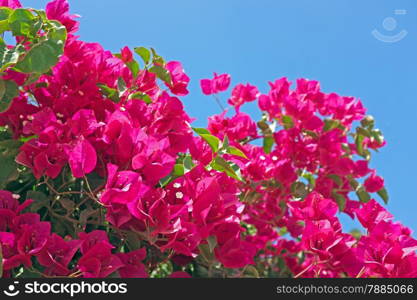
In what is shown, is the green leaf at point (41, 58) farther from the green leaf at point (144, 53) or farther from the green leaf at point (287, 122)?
the green leaf at point (287, 122)

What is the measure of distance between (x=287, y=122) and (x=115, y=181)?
106 centimetres

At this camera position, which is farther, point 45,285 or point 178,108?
point 178,108

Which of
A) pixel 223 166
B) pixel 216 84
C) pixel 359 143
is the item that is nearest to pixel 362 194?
pixel 359 143

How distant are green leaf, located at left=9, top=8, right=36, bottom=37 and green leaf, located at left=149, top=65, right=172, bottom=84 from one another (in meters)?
0.31

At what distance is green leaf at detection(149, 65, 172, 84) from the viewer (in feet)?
4.25

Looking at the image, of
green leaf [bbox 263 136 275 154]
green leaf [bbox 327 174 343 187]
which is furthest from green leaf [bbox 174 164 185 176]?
green leaf [bbox 327 174 343 187]

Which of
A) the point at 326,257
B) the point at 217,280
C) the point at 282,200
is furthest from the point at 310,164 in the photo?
the point at 217,280

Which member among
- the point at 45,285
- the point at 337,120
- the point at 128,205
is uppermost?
the point at 337,120

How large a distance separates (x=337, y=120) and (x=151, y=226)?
1180mm

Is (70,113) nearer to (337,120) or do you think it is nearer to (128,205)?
(128,205)

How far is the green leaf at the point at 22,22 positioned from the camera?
1.08 m

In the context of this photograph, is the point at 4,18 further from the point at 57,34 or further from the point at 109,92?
the point at 109,92

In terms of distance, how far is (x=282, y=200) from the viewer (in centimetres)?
190

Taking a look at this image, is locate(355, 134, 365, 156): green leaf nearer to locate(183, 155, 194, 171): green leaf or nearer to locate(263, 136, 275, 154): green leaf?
locate(263, 136, 275, 154): green leaf
